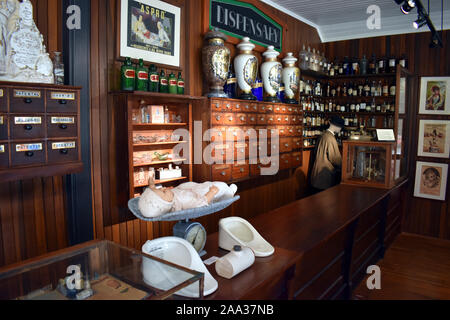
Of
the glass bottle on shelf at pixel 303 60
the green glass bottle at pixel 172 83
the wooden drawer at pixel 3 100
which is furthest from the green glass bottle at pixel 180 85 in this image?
the glass bottle on shelf at pixel 303 60

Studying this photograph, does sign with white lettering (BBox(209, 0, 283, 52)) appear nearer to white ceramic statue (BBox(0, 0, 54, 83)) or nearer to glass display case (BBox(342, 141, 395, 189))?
glass display case (BBox(342, 141, 395, 189))

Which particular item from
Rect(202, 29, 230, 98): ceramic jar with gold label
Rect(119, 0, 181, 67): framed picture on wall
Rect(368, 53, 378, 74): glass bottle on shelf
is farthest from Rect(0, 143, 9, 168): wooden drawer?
Rect(368, 53, 378, 74): glass bottle on shelf

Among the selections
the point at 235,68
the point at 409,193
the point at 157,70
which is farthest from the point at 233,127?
the point at 409,193

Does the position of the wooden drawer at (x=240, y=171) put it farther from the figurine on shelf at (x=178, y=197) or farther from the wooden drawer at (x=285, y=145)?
the figurine on shelf at (x=178, y=197)

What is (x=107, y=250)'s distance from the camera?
4.73 feet

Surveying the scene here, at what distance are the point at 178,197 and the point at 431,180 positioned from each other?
5.11 m

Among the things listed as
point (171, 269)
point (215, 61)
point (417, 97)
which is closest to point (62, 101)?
point (171, 269)

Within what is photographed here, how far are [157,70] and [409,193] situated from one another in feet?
14.8

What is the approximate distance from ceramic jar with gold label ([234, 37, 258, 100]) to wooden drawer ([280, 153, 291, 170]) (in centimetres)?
→ 111

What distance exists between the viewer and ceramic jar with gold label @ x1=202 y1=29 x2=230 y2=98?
3680 mm

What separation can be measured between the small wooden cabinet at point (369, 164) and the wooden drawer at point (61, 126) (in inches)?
124

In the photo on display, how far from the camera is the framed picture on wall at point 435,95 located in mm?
5219

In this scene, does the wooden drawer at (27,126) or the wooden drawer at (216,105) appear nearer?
the wooden drawer at (27,126)
